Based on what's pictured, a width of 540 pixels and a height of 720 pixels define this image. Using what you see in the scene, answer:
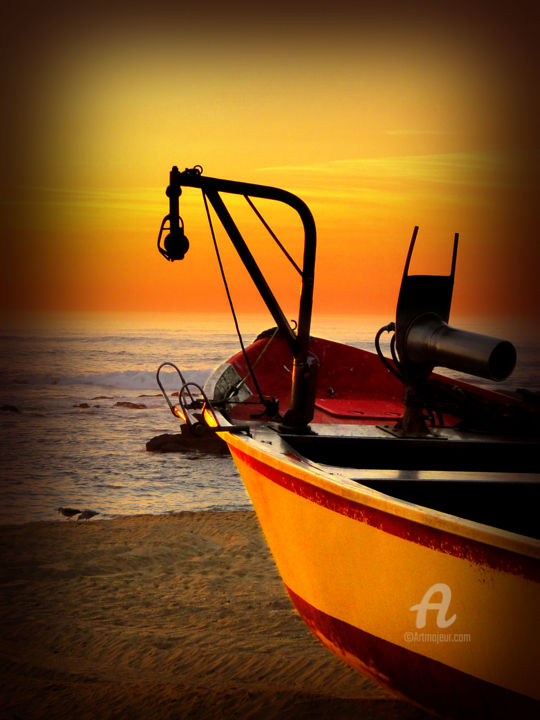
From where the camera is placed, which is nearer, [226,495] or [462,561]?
[462,561]

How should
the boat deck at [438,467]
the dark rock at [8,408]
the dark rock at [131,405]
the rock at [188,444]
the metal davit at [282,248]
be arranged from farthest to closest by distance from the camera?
the dark rock at [131,405], the dark rock at [8,408], the rock at [188,444], the metal davit at [282,248], the boat deck at [438,467]

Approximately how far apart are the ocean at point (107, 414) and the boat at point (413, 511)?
58 cm

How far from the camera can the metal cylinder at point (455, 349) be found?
2.78 m

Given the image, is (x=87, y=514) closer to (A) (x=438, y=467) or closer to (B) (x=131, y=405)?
(A) (x=438, y=467)

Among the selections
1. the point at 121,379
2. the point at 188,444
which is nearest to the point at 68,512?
the point at 188,444

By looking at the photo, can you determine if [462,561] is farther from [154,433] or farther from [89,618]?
[154,433]

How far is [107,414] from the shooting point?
48.5ft

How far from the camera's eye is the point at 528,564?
164cm

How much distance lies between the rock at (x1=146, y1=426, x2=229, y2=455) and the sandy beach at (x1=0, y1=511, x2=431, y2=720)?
3.73m

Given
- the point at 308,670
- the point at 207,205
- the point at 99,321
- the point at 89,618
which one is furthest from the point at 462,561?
the point at 99,321

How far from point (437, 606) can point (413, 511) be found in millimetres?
285

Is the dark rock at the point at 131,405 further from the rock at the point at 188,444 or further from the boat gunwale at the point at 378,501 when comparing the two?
the boat gunwale at the point at 378,501

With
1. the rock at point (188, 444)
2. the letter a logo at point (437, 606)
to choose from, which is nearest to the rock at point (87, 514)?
the rock at point (188, 444)

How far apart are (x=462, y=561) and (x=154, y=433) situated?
10.3 m
